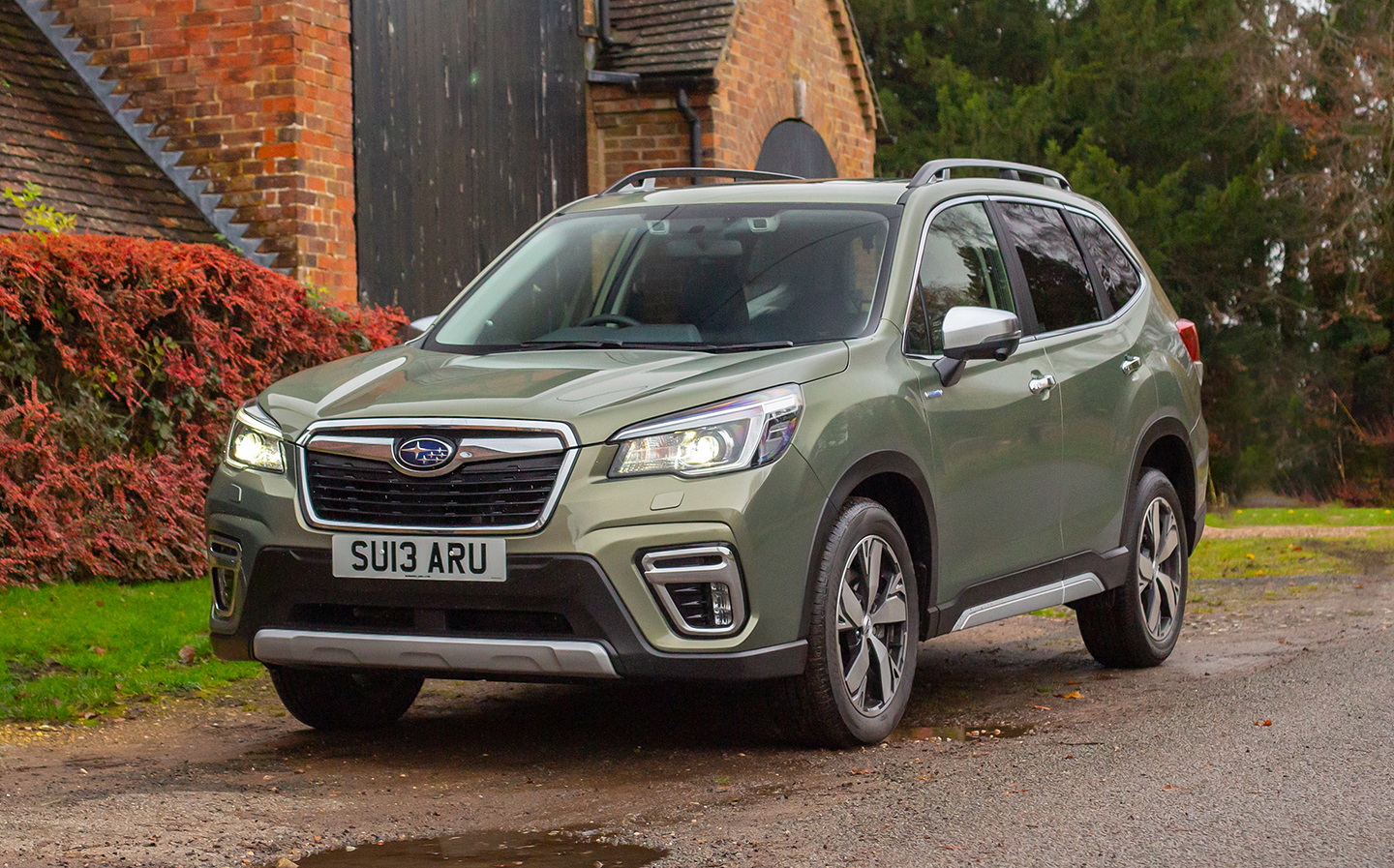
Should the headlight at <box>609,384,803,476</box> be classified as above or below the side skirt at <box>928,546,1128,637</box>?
above

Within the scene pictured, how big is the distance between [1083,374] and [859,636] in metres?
1.93

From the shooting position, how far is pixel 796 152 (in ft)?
63.6

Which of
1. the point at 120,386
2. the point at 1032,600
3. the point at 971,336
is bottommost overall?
the point at 1032,600

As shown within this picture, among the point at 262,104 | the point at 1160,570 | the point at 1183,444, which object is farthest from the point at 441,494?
the point at 262,104

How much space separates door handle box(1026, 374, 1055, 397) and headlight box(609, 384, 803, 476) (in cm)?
172

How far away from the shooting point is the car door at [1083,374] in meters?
7.12

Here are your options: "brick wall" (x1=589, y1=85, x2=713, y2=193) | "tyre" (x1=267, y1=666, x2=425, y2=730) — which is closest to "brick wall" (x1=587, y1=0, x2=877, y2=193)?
"brick wall" (x1=589, y1=85, x2=713, y2=193)

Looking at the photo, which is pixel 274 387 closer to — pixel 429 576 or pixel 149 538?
pixel 429 576

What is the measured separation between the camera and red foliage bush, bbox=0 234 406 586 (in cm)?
898

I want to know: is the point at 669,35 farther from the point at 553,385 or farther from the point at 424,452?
the point at 424,452

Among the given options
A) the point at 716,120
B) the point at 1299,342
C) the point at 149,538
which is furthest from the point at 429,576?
the point at 1299,342

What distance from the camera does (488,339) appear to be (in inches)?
265

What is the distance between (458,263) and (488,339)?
9.11 meters

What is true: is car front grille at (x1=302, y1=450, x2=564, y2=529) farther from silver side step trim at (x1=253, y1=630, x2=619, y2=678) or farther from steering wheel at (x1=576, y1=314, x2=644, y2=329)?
steering wheel at (x1=576, y1=314, x2=644, y2=329)
